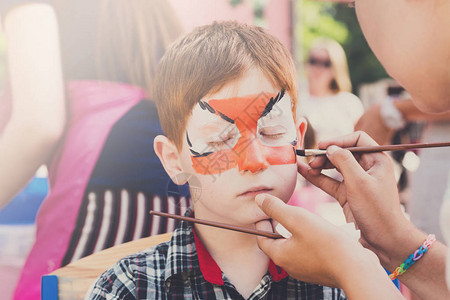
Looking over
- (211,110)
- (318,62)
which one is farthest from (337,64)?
(211,110)

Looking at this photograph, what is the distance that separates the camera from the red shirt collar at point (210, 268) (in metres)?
1.13

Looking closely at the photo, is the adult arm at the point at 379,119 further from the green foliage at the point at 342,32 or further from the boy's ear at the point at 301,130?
the boy's ear at the point at 301,130

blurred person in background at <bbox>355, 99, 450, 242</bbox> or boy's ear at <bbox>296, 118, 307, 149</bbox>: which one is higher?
boy's ear at <bbox>296, 118, 307, 149</bbox>

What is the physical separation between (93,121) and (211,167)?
32cm

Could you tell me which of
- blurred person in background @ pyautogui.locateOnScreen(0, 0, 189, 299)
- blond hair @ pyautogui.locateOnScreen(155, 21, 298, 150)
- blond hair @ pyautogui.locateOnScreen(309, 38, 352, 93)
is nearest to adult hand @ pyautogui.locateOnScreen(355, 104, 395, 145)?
blond hair @ pyautogui.locateOnScreen(309, 38, 352, 93)

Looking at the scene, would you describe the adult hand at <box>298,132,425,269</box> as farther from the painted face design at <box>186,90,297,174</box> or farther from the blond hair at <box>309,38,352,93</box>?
the blond hair at <box>309,38,352,93</box>

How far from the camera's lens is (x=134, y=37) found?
48.4 inches

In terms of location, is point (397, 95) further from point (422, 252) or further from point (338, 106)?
point (422, 252)

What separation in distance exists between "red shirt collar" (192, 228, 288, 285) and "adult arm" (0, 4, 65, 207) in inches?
16.9

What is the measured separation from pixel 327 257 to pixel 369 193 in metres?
0.25

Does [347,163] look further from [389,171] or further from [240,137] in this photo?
[240,137]

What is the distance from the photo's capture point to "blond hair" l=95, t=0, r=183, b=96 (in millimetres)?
1209

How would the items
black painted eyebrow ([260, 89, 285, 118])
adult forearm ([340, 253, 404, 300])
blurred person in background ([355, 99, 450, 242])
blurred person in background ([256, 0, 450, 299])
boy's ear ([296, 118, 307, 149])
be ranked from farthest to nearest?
1. blurred person in background ([355, 99, 450, 242])
2. boy's ear ([296, 118, 307, 149])
3. black painted eyebrow ([260, 89, 285, 118])
4. blurred person in background ([256, 0, 450, 299])
5. adult forearm ([340, 253, 404, 300])

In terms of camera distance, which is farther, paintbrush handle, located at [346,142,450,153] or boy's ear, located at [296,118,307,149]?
boy's ear, located at [296,118,307,149]
